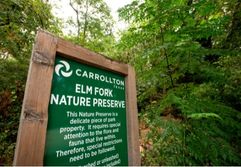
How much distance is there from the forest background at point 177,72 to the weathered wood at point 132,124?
0.87 ft

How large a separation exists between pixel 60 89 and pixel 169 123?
110 cm

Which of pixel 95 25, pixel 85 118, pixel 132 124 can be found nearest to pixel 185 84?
pixel 132 124

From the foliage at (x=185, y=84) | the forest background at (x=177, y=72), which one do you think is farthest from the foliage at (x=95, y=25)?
the foliage at (x=185, y=84)

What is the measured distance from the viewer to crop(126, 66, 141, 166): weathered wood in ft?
4.95

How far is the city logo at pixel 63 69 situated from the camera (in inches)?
45.3

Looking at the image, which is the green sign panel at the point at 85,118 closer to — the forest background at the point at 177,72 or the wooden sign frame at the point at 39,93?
the wooden sign frame at the point at 39,93

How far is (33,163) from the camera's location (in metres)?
0.92

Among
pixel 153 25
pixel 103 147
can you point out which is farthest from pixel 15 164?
A: pixel 153 25

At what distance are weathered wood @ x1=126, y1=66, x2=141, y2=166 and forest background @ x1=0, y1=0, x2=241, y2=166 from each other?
0.26 metres

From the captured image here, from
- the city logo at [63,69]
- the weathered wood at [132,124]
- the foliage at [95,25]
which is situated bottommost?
the weathered wood at [132,124]

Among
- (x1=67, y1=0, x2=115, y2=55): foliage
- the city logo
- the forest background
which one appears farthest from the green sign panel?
(x1=67, y1=0, x2=115, y2=55): foliage

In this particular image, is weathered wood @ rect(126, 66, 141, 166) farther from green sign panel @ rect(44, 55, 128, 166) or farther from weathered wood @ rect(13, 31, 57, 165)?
weathered wood @ rect(13, 31, 57, 165)

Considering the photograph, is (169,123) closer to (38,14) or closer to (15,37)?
(15,37)

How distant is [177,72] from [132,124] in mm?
1030
